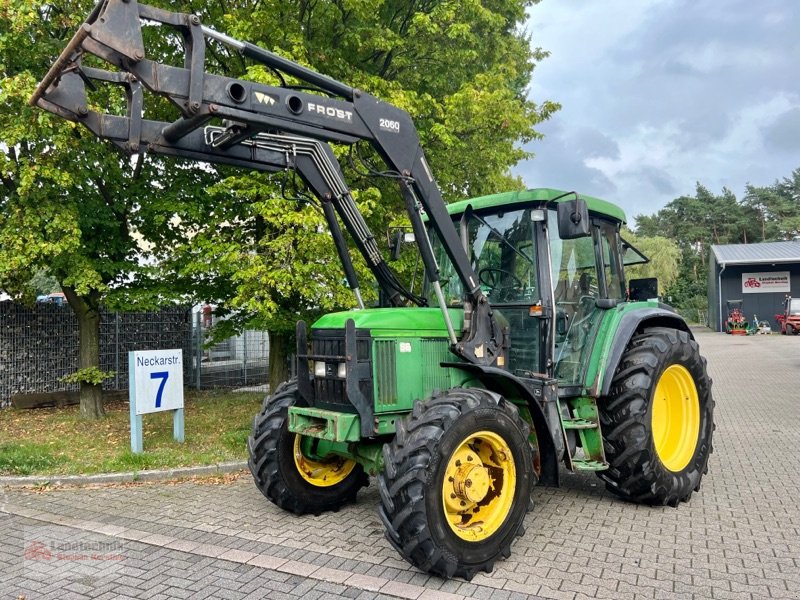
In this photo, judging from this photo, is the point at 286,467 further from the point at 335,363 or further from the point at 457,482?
the point at 457,482

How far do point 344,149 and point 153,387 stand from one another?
3.77 m

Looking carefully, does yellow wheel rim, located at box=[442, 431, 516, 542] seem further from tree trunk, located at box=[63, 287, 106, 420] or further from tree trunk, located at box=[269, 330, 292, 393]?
tree trunk, located at box=[63, 287, 106, 420]

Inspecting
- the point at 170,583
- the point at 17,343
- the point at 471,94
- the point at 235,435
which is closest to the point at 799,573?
the point at 170,583

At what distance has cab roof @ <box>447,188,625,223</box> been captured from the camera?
537 centimetres

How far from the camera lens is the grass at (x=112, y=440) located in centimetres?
707

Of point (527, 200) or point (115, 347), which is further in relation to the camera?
point (115, 347)

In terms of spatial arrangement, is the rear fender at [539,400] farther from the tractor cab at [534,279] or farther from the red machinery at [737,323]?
the red machinery at [737,323]

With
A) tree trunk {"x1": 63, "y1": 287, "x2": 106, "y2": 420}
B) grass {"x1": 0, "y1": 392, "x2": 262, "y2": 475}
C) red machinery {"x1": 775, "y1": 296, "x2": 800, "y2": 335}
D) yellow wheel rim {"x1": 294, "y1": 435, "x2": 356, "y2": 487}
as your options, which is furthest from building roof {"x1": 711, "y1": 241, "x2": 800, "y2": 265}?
yellow wheel rim {"x1": 294, "y1": 435, "x2": 356, "y2": 487}

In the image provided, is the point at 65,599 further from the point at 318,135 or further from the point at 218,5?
the point at 218,5

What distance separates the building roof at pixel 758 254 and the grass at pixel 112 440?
32265 mm

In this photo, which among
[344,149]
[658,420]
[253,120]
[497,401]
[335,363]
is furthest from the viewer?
[344,149]

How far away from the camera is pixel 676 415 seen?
6262 mm

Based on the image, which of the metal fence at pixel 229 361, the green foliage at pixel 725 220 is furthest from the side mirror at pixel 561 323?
the green foliage at pixel 725 220

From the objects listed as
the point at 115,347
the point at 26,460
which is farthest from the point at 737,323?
the point at 26,460
